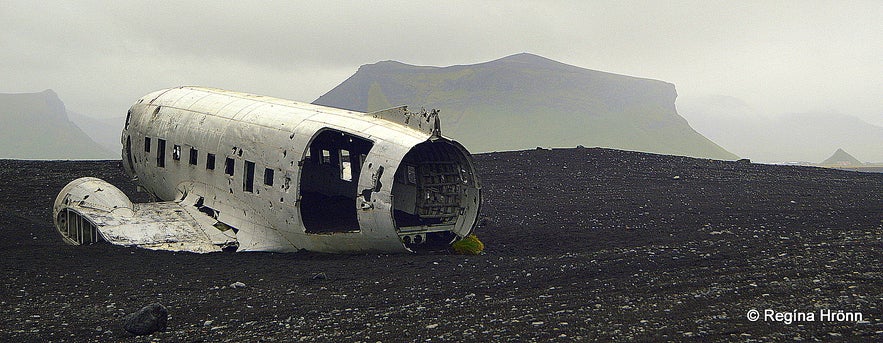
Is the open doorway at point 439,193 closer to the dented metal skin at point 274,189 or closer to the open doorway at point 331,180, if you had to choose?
the dented metal skin at point 274,189

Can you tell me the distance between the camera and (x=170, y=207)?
2027 cm

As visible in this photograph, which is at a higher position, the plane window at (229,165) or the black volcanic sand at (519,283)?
the plane window at (229,165)

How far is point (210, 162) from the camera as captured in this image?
19.9 meters

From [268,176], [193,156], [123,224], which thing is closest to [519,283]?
[268,176]

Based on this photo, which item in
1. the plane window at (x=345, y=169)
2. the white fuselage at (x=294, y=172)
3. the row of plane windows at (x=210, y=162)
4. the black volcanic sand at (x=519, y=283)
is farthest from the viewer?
the plane window at (x=345, y=169)

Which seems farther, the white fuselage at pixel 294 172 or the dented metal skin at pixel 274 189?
the dented metal skin at pixel 274 189

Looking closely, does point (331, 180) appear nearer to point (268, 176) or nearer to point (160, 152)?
point (160, 152)

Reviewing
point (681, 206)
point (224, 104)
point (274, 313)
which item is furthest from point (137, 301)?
point (681, 206)

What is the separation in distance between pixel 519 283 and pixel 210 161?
32.0 feet

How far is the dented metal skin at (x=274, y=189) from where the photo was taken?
17.1 meters

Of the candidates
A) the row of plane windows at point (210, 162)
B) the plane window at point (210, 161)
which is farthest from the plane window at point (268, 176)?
the plane window at point (210, 161)

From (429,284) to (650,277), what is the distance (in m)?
3.96

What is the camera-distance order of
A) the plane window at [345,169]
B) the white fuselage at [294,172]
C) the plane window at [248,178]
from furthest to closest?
the plane window at [345,169] < the plane window at [248,178] < the white fuselage at [294,172]

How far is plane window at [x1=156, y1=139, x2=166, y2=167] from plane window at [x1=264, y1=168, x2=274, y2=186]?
5.07 metres
